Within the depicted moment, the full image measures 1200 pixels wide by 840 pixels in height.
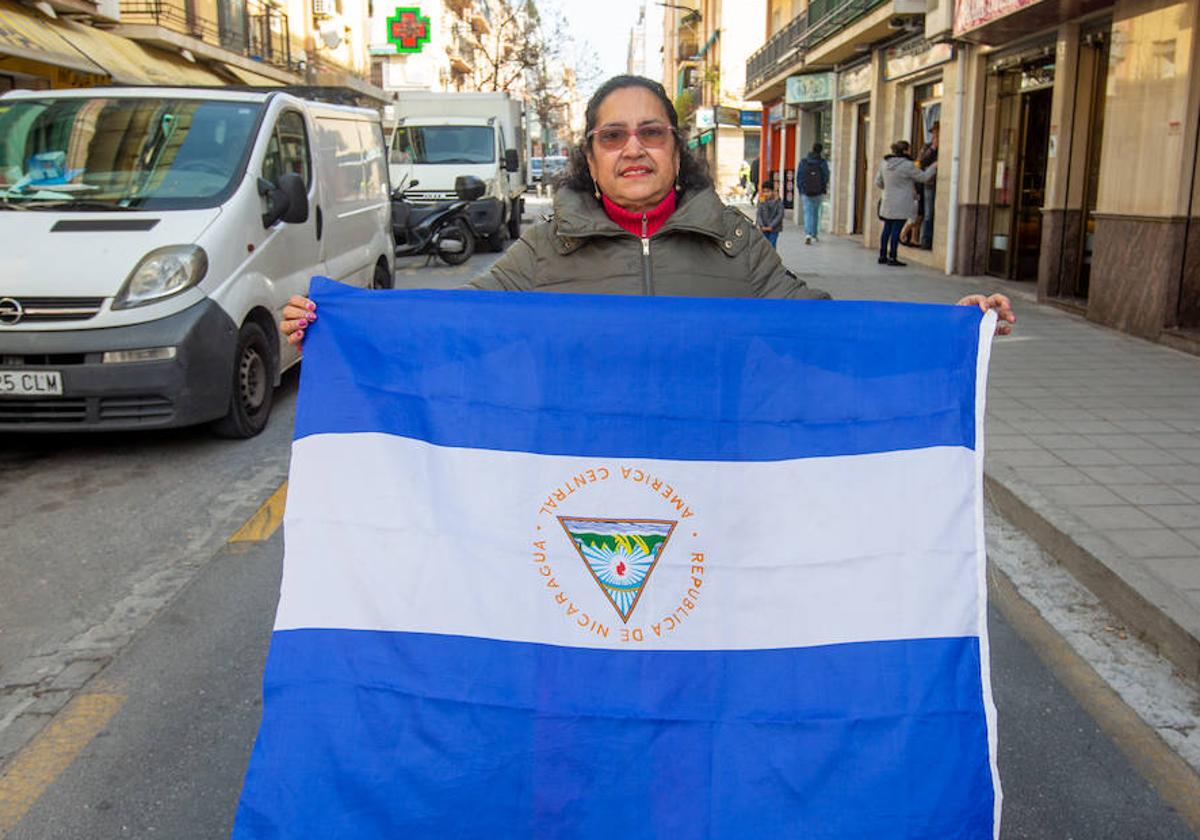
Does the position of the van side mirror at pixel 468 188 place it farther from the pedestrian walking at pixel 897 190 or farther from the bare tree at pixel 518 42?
the bare tree at pixel 518 42

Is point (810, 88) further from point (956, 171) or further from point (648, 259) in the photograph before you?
point (648, 259)

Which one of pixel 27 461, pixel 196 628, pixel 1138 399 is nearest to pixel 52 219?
pixel 27 461

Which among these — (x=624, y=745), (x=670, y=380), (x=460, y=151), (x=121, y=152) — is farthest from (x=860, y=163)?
(x=624, y=745)

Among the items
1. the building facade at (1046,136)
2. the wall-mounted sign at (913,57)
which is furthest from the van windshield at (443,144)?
the wall-mounted sign at (913,57)

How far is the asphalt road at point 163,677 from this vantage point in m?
3.03

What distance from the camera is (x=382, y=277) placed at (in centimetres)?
1095

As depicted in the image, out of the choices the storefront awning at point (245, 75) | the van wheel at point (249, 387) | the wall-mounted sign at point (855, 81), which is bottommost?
the van wheel at point (249, 387)

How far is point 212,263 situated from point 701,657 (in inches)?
201

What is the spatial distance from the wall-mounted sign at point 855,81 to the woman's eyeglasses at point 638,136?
23.2 metres

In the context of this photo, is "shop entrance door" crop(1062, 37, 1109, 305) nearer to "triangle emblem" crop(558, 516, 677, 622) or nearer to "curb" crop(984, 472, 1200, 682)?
"curb" crop(984, 472, 1200, 682)

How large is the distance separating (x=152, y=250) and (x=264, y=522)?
6.21ft

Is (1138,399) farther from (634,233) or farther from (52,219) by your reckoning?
(52,219)

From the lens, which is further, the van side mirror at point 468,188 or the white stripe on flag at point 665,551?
the van side mirror at point 468,188

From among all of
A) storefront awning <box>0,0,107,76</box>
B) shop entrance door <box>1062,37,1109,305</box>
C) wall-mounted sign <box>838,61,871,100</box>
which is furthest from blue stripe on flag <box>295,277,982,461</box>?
wall-mounted sign <box>838,61,871,100</box>
